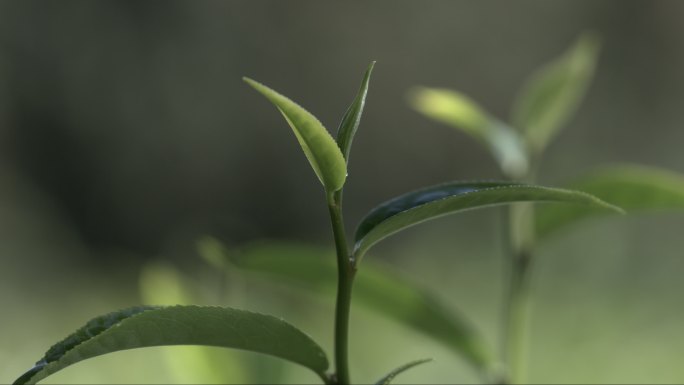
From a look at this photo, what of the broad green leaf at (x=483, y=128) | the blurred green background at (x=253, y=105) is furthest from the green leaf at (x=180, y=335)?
the blurred green background at (x=253, y=105)

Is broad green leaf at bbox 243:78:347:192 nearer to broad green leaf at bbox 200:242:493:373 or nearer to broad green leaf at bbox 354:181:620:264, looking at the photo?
broad green leaf at bbox 354:181:620:264

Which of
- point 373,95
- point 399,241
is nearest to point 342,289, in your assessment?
point 399,241

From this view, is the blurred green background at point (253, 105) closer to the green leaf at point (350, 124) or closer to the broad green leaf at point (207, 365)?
the broad green leaf at point (207, 365)

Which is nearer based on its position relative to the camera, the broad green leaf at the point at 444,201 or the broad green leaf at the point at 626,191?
the broad green leaf at the point at 444,201

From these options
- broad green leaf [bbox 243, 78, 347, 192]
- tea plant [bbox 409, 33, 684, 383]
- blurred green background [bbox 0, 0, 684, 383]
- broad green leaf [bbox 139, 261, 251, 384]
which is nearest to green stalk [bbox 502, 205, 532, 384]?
tea plant [bbox 409, 33, 684, 383]

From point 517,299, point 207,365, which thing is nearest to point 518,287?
point 517,299

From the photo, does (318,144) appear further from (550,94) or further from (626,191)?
(550,94)
